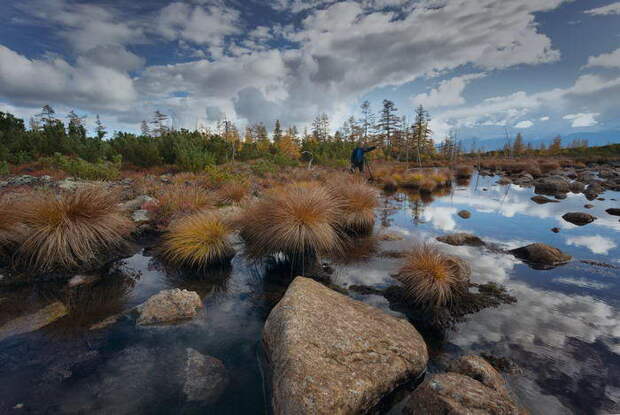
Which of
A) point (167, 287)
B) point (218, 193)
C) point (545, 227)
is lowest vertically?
point (545, 227)

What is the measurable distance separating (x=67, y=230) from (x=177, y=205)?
3.77m

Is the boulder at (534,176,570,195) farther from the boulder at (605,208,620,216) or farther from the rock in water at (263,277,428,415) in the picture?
the rock in water at (263,277,428,415)

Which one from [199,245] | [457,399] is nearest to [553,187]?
[457,399]

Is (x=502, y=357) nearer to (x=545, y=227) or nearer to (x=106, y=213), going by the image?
(x=106, y=213)

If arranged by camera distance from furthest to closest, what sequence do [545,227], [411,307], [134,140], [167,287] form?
[134,140]
[545,227]
[167,287]
[411,307]

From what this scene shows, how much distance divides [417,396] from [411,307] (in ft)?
8.31

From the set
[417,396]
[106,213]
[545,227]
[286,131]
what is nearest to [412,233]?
[545,227]

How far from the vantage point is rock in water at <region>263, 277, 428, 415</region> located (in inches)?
108

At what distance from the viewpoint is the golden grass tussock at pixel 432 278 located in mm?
5180

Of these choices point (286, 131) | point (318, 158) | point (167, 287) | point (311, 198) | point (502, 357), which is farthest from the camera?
point (286, 131)

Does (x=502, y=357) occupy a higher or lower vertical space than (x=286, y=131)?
lower

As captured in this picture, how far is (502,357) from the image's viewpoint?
160 inches

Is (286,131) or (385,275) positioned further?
(286,131)

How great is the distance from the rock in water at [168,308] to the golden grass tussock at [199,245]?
1831 mm
